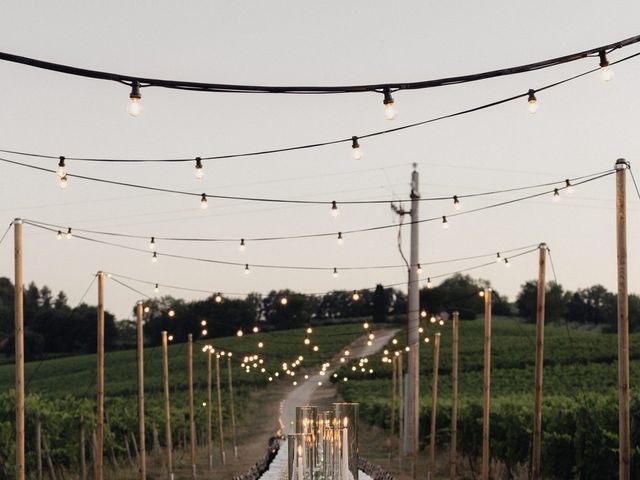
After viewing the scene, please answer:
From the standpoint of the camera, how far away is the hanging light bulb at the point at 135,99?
759 centimetres

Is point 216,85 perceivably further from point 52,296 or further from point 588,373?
point 52,296

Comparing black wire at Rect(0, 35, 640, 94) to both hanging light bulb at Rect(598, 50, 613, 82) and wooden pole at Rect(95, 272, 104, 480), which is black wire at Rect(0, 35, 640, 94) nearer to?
hanging light bulb at Rect(598, 50, 613, 82)

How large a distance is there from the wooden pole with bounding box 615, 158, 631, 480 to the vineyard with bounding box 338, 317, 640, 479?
13.2 feet

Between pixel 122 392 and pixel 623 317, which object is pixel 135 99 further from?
pixel 122 392

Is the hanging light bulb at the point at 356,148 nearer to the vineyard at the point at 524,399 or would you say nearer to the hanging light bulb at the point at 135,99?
the hanging light bulb at the point at 135,99

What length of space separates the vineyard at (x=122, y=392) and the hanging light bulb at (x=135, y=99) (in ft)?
38.3

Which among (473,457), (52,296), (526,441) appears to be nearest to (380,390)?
(473,457)

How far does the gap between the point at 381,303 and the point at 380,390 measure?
113ft

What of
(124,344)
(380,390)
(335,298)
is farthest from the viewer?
(335,298)

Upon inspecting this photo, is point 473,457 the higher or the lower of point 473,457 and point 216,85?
the lower

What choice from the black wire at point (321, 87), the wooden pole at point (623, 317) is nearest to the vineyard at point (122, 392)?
the wooden pole at point (623, 317)

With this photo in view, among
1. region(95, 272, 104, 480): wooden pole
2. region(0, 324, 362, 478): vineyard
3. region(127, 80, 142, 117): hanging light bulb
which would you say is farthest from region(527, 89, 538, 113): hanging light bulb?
region(0, 324, 362, 478): vineyard

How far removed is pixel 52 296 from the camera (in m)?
106

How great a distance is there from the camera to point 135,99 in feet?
24.9
